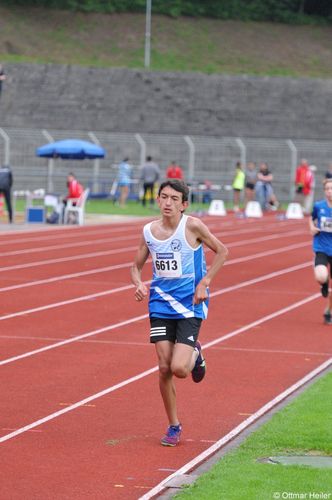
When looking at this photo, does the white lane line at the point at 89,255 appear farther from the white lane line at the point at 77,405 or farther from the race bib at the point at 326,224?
the white lane line at the point at 77,405

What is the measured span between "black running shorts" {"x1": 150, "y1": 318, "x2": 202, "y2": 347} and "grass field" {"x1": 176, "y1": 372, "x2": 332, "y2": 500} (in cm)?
82

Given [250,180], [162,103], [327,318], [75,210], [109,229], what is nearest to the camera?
[327,318]

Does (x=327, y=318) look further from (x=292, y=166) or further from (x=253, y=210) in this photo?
(x=292, y=166)

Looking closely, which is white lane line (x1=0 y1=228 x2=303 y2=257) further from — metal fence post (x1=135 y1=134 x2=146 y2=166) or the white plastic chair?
metal fence post (x1=135 y1=134 x2=146 y2=166)

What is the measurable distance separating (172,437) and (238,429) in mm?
786

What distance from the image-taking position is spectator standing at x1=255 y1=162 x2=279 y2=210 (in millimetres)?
45844

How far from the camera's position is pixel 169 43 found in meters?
70.5

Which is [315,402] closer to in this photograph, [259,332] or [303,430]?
[303,430]

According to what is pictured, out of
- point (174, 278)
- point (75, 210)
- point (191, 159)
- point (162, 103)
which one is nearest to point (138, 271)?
point (174, 278)

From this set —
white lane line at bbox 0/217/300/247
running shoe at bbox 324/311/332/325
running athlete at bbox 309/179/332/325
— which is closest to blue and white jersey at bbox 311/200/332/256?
running athlete at bbox 309/179/332/325

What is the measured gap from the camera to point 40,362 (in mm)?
12602

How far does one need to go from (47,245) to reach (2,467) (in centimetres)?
2033

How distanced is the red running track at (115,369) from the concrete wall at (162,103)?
34627 mm

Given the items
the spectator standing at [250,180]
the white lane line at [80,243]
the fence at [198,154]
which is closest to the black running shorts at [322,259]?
the white lane line at [80,243]
